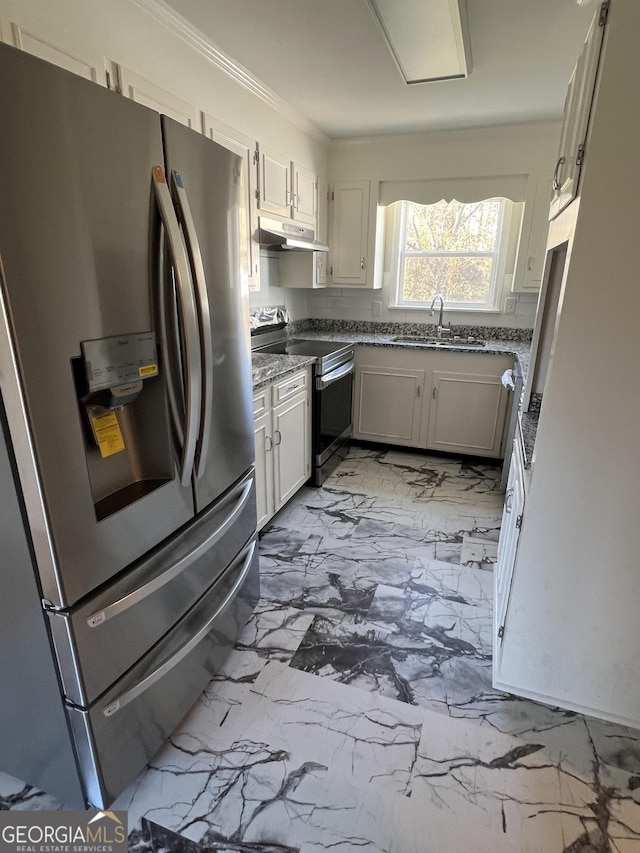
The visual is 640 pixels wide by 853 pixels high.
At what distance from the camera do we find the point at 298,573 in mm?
2334

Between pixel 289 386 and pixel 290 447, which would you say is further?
pixel 290 447

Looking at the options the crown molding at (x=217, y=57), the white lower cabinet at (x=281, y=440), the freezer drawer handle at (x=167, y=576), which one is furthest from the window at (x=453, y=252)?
the freezer drawer handle at (x=167, y=576)

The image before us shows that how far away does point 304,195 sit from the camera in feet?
11.0

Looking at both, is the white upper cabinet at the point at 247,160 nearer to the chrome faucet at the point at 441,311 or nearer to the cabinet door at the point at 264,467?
the cabinet door at the point at 264,467

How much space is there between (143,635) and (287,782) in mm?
618

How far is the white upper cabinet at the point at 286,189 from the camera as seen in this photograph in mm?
2805

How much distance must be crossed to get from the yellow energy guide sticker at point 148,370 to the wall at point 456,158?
325 cm

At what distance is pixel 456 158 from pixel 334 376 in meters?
1.94

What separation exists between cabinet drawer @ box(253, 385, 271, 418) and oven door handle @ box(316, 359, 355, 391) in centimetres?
66

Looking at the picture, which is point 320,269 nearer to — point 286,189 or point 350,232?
point 350,232

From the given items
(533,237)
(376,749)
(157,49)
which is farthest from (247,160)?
(376,749)

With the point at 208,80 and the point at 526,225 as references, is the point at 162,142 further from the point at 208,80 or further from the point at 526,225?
the point at 526,225

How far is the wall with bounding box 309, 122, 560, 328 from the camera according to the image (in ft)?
10.9

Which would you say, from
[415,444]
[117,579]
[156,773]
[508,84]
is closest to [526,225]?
[508,84]
